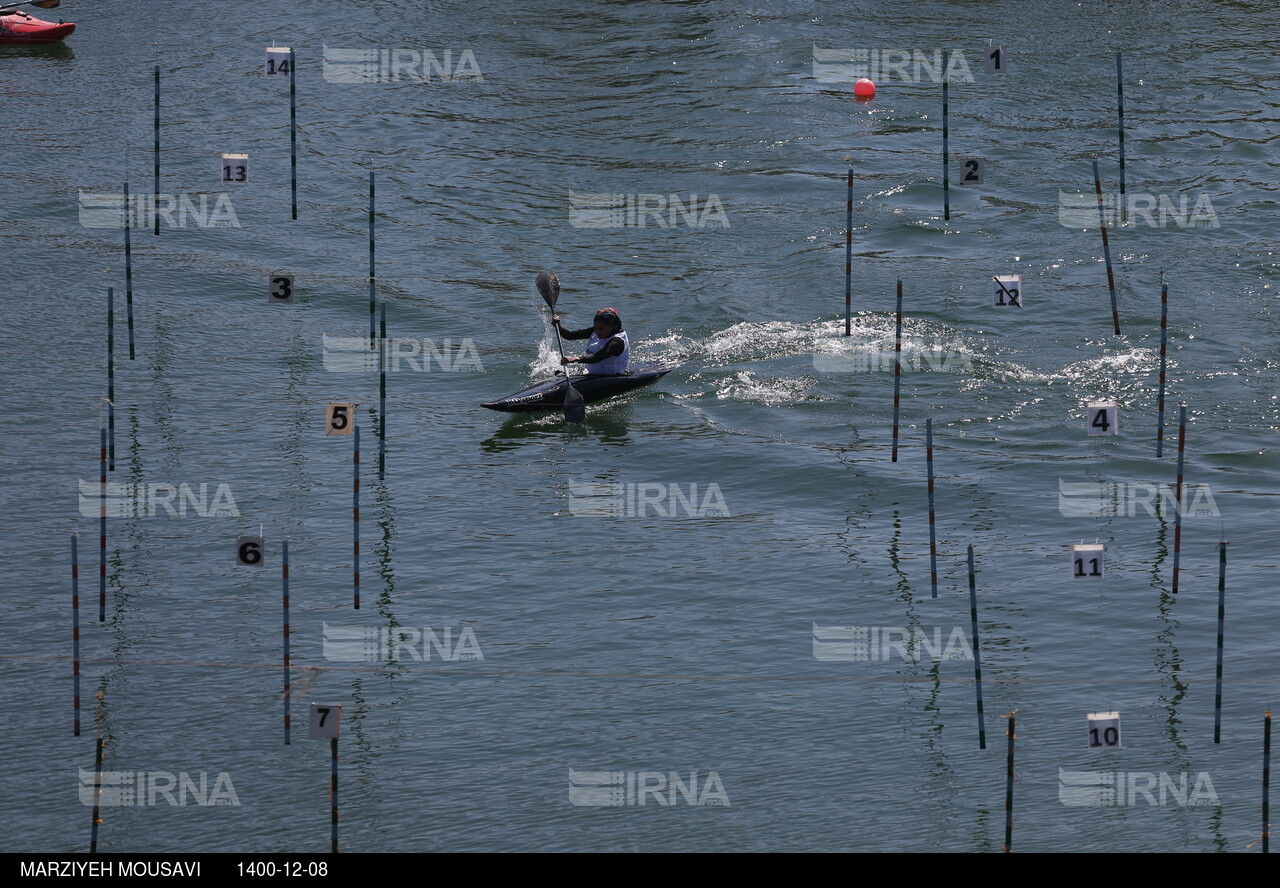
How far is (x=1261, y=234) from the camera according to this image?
33594 millimetres

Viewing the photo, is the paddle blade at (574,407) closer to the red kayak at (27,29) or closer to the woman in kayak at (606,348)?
the woman in kayak at (606,348)

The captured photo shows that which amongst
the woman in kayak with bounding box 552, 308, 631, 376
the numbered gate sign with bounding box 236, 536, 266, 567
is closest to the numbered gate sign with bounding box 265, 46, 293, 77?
the woman in kayak with bounding box 552, 308, 631, 376

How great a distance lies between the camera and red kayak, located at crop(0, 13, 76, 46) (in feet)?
137

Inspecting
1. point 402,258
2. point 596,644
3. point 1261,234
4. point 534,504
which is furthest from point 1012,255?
point 596,644

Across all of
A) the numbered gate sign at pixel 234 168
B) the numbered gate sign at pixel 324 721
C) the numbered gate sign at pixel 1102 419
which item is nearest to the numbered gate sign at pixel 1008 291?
the numbered gate sign at pixel 1102 419

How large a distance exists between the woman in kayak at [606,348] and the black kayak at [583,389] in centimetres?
12

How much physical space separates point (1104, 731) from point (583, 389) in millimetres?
12643

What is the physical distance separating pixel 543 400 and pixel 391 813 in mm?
10408

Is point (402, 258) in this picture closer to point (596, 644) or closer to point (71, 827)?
point (596, 644)

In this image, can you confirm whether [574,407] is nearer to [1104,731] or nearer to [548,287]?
[548,287]

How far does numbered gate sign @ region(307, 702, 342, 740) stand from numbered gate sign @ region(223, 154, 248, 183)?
13.4 metres

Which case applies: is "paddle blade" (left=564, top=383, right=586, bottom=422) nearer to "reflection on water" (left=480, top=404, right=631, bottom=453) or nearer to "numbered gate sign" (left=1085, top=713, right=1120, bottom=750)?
"reflection on water" (left=480, top=404, right=631, bottom=453)

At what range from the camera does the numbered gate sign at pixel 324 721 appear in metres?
14.3

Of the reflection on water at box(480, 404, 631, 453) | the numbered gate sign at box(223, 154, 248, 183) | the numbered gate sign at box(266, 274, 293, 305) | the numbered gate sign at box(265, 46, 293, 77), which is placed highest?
the numbered gate sign at box(265, 46, 293, 77)
